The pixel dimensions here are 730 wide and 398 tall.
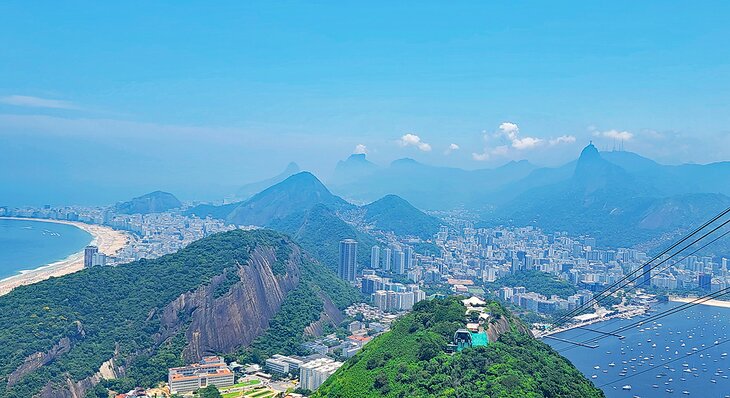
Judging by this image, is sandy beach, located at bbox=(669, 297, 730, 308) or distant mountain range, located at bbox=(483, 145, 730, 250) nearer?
sandy beach, located at bbox=(669, 297, 730, 308)

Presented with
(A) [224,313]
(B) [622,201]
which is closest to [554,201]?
(B) [622,201]

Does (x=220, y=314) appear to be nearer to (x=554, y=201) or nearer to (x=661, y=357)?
(x=661, y=357)

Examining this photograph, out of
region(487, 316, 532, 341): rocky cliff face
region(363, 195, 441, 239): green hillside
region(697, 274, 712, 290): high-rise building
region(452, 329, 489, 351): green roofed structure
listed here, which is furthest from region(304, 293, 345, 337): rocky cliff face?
region(363, 195, 441, 239): green hillside

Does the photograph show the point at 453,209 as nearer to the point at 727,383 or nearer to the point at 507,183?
the point at 507,183

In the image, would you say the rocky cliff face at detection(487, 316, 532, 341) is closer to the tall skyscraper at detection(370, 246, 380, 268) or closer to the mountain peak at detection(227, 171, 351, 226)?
the tall skyscraper at detection(370, 246, 380, 268)

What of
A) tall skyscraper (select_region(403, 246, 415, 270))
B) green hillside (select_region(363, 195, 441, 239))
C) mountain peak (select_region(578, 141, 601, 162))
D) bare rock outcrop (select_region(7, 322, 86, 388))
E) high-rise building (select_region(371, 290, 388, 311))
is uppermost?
mountain peak (select_region(578, 141, 601, 162))
